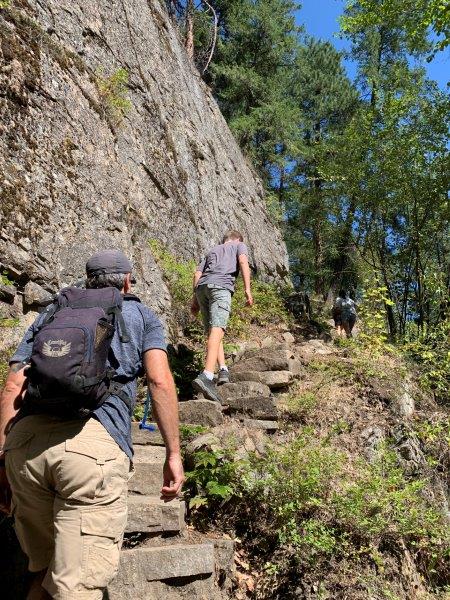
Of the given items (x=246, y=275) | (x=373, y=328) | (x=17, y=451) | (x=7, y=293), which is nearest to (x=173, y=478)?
(x=17, y=451)

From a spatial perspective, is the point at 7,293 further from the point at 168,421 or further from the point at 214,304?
the point at 168,421

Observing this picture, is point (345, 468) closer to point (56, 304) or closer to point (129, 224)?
point (56, 304)

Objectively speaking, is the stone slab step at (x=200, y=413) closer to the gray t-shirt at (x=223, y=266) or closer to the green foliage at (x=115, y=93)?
the gray t-shirt at (x=223, y=266)

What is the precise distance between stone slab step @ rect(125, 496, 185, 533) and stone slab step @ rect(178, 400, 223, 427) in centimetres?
147

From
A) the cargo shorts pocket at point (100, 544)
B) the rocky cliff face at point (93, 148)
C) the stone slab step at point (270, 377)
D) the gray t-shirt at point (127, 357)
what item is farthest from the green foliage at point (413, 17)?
the cargo shorts pocket at point (100, 544)

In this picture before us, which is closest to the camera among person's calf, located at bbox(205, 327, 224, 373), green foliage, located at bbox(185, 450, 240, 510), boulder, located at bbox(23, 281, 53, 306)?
green foliage, located at bbox(185, 450, 240, 510)

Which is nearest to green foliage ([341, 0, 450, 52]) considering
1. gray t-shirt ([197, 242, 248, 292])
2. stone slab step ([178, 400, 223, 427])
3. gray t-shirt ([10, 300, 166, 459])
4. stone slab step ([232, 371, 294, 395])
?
gray t-shirt ([197, 242, 248, 292])

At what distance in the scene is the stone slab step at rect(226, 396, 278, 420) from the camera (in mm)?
5715

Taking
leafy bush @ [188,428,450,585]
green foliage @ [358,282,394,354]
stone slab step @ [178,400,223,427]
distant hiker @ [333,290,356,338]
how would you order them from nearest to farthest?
leafy bush @ [188,428,450,585] → stone slab step @ [178,400,223,427] → green foliage @ [358,282,394,354] → distant hiker @ [333,290,356,338]

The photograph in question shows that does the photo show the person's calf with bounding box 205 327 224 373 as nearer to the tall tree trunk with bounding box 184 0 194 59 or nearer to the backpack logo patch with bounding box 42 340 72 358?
the backpack logo patch with bounding box 42 340 72 358

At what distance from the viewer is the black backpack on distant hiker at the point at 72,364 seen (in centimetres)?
220

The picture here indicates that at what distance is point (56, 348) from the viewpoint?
7.32 ft

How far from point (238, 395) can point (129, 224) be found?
2991 mm

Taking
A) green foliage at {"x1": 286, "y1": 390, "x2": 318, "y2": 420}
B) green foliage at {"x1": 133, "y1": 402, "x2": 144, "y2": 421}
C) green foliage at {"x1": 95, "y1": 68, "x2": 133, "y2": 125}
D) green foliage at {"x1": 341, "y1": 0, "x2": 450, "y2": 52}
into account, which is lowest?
green foliage at {"x1": 133, "y1": 402, "x2": 144, "y2": 421}
